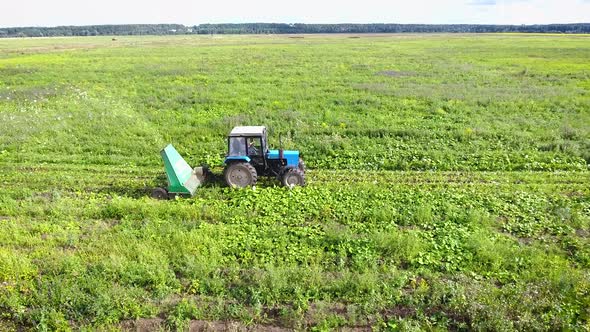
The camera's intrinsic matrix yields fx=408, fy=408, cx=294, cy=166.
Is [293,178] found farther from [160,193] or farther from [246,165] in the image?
[160,193]

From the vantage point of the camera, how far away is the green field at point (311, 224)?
6.65 metres

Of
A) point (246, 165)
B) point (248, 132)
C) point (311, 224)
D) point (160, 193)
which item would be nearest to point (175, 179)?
point (160, 193)

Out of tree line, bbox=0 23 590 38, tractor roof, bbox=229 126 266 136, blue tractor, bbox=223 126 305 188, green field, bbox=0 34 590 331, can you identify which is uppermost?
tree line, bbox=0 23 590 38

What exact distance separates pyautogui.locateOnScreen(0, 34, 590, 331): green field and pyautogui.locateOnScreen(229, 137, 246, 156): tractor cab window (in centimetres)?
111

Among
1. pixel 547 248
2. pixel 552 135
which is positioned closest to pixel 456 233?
pixel 547 248

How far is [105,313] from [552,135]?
54.4 feet

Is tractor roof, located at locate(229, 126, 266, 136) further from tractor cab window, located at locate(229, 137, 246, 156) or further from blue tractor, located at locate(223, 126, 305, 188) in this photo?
tractor cab window, located at locate(229, 137, 246, 156)

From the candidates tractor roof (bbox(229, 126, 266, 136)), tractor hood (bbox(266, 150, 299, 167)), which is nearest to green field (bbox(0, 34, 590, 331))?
tractor hood (bbox(266, 150, 299, 167))

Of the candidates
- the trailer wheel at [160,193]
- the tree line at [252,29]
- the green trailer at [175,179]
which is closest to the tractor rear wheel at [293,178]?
the green trailer at [175,179]

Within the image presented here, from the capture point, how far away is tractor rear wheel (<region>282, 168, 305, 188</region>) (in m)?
11.4

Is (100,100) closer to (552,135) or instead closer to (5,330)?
Result: (5,330)

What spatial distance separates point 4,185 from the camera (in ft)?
39.2

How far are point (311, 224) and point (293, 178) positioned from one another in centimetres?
224

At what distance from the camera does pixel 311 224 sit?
31.0 feet
